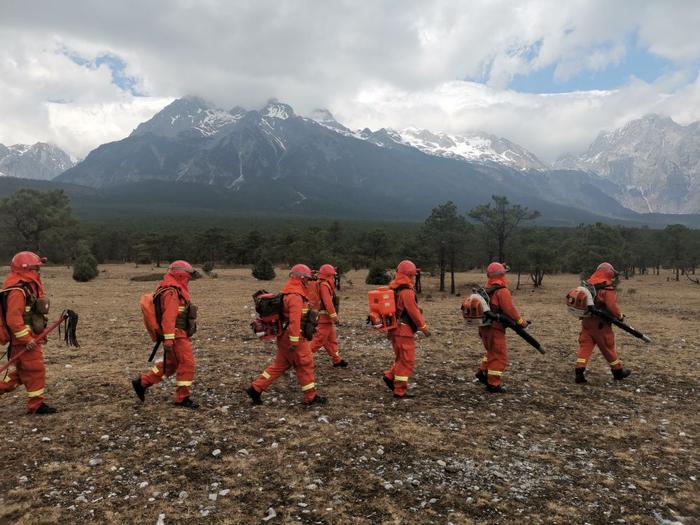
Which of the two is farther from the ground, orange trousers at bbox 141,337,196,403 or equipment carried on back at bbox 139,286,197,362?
equipment carried on back at bbox 139,286,197,362

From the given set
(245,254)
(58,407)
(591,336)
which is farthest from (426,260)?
(245,254)

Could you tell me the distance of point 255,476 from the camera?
625 cm

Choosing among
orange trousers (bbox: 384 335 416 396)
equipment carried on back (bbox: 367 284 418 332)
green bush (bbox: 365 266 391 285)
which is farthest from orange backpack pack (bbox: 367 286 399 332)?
green bush (bbox: 365 266 391 285)

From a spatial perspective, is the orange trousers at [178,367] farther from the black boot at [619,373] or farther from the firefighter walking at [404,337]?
the black boot at [619,373]

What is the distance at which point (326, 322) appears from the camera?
1176cm

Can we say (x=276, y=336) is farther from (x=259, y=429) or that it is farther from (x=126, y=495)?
(x=126, y=495)

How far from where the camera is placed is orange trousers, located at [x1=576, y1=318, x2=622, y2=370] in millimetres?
10641

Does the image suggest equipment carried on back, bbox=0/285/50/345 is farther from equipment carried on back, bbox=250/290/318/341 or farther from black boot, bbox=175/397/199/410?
equipment carried on back, bbox=250/290/318/341

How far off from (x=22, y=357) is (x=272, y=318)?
4.52 m

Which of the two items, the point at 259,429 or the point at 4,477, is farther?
the point at 259,429

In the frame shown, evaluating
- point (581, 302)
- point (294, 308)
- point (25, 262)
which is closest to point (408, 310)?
point (294, 308)

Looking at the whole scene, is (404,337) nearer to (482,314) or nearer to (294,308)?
(482,314)

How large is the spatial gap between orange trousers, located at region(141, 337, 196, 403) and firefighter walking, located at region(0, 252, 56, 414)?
6.01 ft

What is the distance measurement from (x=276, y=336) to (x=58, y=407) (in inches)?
176
